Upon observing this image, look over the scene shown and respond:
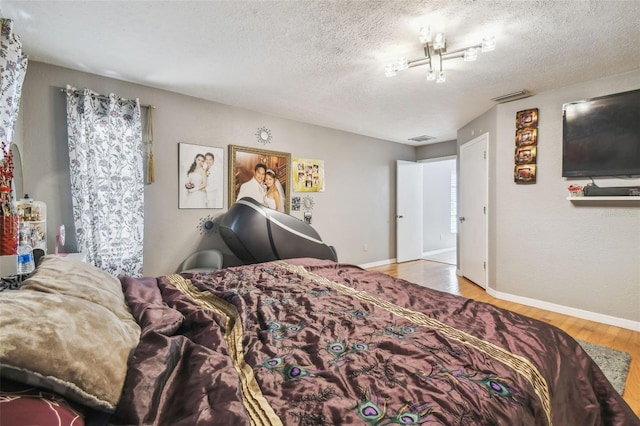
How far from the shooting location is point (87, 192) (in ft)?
8.85

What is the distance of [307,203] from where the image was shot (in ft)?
14.6

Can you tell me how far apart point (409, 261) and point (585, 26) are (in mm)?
4447

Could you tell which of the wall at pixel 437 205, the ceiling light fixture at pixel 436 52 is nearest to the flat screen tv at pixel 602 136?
the ceiling light fixture at pixel 436 52

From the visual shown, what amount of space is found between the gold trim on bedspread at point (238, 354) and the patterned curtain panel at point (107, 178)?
1.49 meters

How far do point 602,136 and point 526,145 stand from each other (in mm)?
636

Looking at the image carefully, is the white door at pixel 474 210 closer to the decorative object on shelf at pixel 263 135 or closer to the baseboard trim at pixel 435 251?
the baseboard trim at pixel 435 251

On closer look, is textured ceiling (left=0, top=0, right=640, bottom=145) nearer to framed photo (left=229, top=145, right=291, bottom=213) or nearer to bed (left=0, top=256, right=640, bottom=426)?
framed photo (left=229, top=145, right=291, bottom=213)

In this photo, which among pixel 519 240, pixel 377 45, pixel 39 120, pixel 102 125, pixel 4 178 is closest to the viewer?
pixel 4 178

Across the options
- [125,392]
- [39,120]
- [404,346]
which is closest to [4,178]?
[39,120]

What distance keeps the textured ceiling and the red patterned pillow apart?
2082 mm

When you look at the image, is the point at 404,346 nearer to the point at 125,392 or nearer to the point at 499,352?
the point at 499,352

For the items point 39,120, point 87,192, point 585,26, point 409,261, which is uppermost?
point 585,26

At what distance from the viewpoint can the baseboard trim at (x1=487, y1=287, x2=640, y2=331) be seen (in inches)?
108

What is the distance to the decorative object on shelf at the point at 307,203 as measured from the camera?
4.43m
